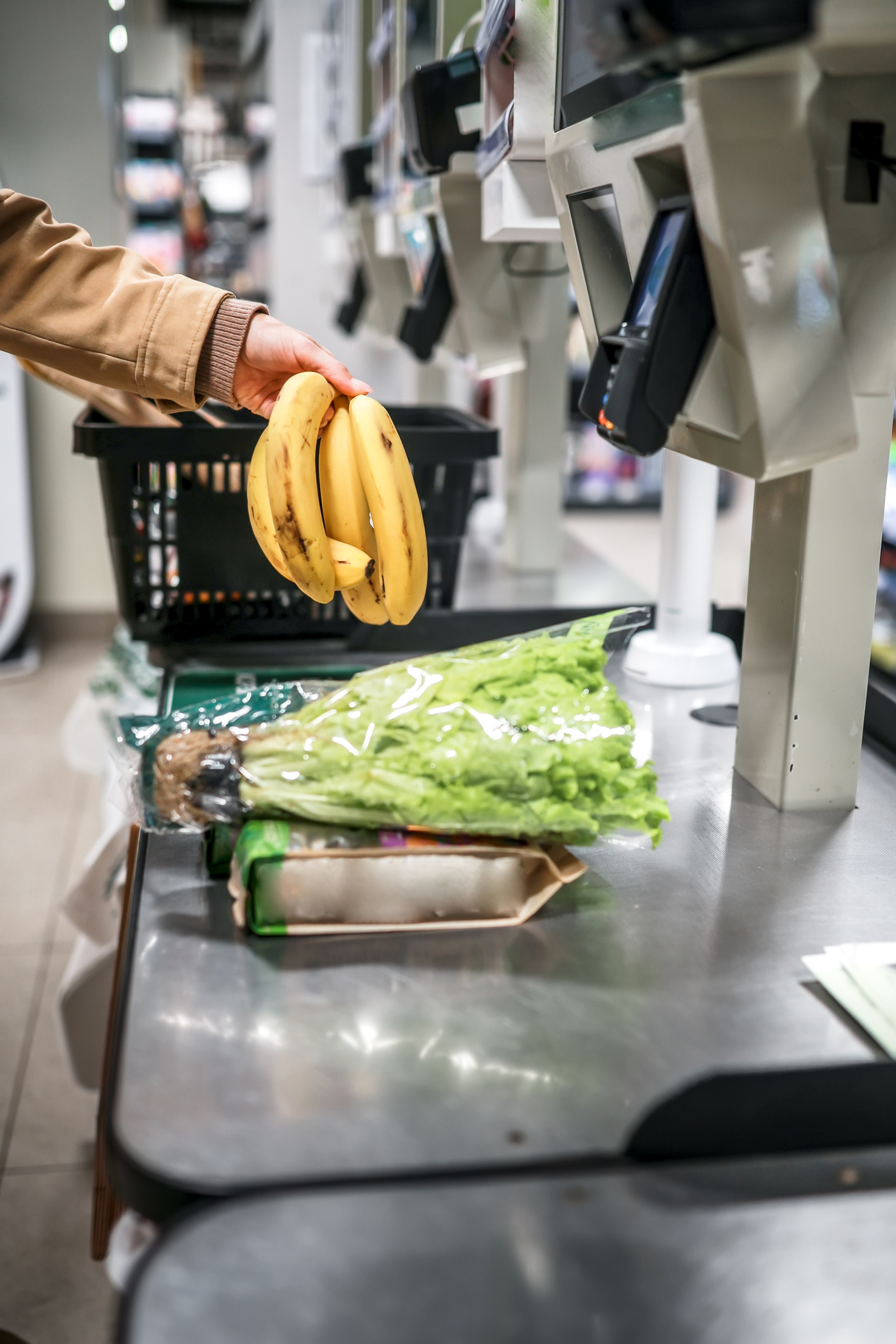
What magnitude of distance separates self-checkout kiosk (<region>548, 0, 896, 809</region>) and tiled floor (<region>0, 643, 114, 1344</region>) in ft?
4.71

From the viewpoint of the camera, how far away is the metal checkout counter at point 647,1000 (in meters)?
0.68

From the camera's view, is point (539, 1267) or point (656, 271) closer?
point (539, 1267)

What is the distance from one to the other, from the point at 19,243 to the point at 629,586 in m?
1.34

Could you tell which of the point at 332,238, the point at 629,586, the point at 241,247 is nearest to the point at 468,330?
the point at 629,586

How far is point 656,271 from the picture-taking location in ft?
3.37

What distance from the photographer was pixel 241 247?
1289 cm

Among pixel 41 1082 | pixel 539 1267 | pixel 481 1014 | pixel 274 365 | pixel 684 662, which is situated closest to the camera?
pixel 539 1267

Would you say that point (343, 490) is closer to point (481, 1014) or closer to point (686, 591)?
point (481, 1014)

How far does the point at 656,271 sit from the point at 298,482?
38cm

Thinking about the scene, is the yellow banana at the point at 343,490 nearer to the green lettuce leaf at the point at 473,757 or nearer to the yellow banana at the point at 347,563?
the yellow banana at the point at 347,563

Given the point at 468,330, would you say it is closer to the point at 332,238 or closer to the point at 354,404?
the point at 354,404

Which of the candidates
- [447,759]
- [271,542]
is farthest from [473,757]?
[271,542]

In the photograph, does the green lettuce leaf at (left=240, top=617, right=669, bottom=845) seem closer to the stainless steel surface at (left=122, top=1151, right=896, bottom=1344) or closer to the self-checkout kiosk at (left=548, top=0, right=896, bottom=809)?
the self-checkout kiosk at (left=548, top=0, right=896, bottom=809)

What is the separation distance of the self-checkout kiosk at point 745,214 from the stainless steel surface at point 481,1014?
406 mm
